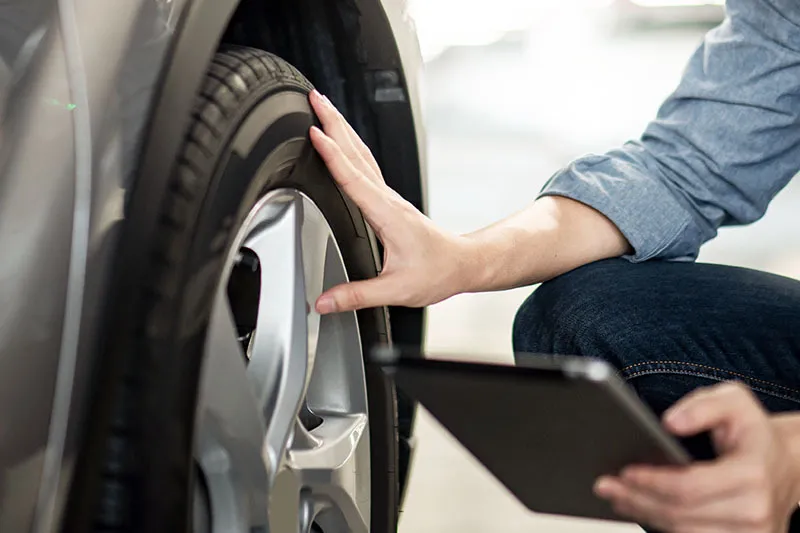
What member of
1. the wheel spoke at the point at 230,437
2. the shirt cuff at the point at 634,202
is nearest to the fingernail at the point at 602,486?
the wheel spoke at the point at 230,437

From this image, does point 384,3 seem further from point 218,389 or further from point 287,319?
point 218,389

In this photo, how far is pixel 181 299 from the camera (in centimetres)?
78

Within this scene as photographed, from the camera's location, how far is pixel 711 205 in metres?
1.34

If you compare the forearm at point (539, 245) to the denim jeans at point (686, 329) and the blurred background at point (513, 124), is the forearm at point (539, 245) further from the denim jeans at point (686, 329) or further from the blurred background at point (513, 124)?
the blurred background at point (513, 124)

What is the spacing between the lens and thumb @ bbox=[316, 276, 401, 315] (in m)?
1.03

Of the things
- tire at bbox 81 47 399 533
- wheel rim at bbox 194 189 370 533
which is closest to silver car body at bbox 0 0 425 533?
tire at bbox 81 47 399 533

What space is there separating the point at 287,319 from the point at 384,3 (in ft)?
1.52

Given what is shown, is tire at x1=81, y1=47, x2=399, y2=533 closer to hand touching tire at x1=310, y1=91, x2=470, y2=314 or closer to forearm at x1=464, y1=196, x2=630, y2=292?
hand touching tire at x1=310, y1=91, x2=470, y2=314

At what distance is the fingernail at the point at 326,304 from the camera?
1.02 metres

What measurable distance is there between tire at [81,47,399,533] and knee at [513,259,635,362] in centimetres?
48

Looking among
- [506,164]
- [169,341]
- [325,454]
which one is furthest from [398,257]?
[506,164]

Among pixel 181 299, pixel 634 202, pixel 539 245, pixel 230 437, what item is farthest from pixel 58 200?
pixel 634 202

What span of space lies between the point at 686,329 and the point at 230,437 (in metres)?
0.57

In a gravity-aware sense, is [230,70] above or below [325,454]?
above
